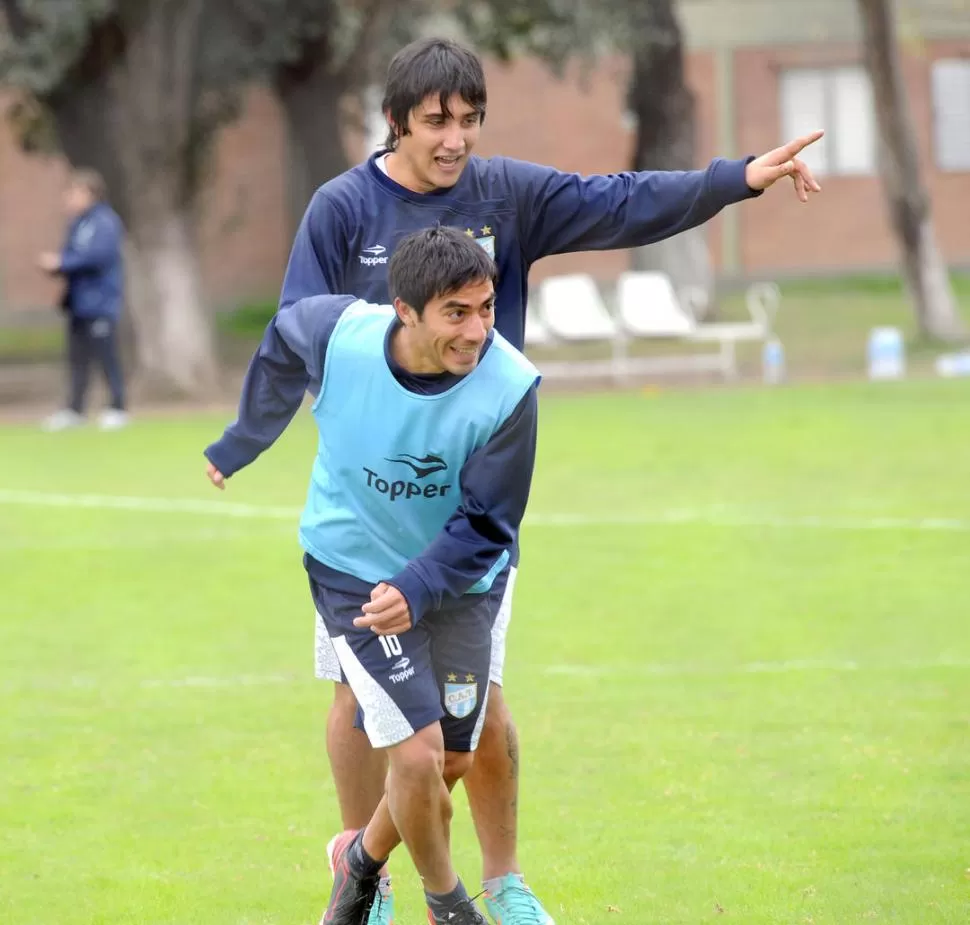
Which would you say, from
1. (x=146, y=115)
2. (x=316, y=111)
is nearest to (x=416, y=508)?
(x=146, y=115)

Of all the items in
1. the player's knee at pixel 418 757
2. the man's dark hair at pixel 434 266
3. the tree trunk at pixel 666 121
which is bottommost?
the player's knee at pixel 418 757

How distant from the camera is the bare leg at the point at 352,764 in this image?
496 centimetres

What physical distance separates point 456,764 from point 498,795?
29cm

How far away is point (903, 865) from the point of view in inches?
209

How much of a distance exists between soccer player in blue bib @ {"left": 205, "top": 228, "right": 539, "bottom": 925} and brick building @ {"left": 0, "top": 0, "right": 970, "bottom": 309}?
30.1m

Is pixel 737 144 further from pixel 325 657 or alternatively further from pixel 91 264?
pixel 325 657

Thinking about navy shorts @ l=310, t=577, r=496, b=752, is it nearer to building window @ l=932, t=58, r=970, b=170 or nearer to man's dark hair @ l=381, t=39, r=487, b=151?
man's dark hair @ l=381, t=39, r=487, b=151

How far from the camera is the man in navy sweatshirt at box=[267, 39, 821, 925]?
4750 mm

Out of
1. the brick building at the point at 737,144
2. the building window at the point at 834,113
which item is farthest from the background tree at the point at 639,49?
the building window at the point at 834,113

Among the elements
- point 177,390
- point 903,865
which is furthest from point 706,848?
point 177,390

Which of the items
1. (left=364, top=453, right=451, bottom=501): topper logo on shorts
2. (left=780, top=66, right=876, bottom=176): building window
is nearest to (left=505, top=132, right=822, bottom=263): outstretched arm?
(left=364, top=453, right=451, bottom=501): topper logo on shorts

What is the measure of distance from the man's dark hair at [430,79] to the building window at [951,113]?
33378mm

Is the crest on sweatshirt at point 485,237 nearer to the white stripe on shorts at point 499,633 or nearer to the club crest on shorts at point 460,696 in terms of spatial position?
the white stripe on shorts at point 499,633

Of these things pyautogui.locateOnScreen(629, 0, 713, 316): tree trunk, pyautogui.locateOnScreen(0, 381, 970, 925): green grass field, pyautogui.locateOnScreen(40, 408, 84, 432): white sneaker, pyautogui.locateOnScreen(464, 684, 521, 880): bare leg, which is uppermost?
pyautogui.locateOnScreen(629, 0, 713, 316): tree trunk
